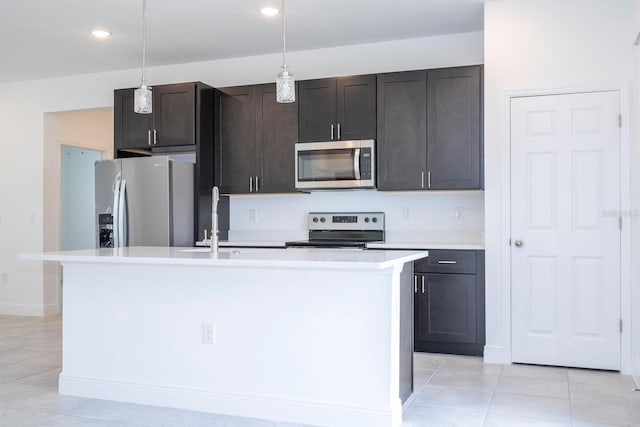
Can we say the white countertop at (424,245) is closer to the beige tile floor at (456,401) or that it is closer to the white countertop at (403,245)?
the white countertop at (403,245)

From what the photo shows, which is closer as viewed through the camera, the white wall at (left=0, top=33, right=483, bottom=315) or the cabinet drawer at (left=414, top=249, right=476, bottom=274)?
the cabinet drawer at (left=414, top=249, right=476, bottom=274)

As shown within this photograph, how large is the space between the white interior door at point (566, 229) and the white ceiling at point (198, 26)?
3.49 feet

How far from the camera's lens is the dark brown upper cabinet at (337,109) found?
190 inches

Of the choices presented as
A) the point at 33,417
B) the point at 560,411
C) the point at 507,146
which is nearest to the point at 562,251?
the point at 507,146

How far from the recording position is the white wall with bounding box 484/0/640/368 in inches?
155

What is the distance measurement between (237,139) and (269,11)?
51.5 inches

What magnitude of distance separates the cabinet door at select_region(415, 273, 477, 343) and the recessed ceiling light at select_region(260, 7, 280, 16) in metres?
2.25

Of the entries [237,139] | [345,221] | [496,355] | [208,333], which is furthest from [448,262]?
[237,139]

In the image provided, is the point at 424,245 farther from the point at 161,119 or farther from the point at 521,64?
the point at 161,119

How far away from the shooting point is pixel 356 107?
487cm

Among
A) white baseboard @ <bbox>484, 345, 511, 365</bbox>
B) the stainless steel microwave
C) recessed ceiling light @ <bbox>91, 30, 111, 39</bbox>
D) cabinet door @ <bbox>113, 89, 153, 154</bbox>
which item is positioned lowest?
white baseboard @ <bbox>484, 345, 511, 365</bbox>

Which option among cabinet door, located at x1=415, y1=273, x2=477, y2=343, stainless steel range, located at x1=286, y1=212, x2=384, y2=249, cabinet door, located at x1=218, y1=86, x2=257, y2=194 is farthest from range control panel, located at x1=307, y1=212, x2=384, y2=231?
cabinet door, located at x1=415, y1=273, x2=477, y2=343

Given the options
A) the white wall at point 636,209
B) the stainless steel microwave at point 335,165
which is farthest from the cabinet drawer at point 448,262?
the white wall at point 636,209

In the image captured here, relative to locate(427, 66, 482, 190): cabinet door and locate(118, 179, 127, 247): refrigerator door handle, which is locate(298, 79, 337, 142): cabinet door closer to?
locate(427, 66, 482, 190): cabinet door
